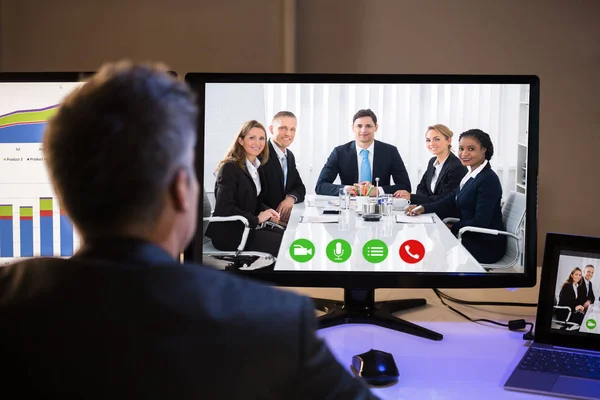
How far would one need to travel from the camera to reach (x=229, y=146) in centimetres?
143

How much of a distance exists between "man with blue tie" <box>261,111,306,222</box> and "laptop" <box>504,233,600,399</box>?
526mm

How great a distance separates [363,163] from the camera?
1.41 m

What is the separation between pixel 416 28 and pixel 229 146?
117 cm

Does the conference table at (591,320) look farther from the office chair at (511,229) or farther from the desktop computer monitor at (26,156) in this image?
the desktop computer monitor at (26,156)

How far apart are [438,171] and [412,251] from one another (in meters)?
0.18

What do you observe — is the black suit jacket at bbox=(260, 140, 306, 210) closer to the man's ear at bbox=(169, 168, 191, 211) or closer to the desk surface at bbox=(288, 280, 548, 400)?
the desk surface at bbox=(288, 280, 548, 400)

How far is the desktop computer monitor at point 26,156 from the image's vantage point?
1.42m

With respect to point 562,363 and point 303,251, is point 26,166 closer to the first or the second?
point 303,251

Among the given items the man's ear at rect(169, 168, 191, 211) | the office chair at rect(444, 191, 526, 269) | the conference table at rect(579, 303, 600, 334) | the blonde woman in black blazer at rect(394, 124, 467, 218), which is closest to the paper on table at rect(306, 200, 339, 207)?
the blonde woman in black blazer at rect(394, 124, 467, 218)

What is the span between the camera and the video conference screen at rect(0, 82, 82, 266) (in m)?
1.43

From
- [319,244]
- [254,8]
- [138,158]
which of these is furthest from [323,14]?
[138,158]

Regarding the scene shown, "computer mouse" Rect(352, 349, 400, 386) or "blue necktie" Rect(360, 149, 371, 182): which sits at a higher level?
"blue necktie" Rect(360, 149, 371, 182)

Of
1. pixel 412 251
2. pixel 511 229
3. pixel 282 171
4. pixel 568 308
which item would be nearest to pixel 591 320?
pixel 568 308

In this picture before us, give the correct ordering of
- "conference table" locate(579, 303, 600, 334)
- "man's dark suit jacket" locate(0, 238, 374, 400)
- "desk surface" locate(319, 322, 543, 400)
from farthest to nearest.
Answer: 1. "conference table" locate(579, 303, 600, 334)
2. "desk surface" locate(319, 322, 543, 400)
3. "man's dark suit jacket" locate(0, 238, 374, 400)
